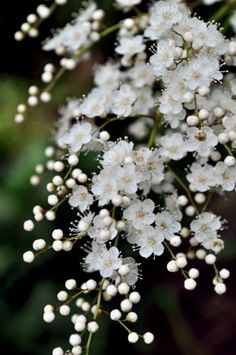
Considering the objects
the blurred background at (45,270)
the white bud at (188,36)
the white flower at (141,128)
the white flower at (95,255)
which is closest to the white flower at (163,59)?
the white bud at (188,36)

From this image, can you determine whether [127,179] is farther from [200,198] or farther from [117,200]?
[200,198]

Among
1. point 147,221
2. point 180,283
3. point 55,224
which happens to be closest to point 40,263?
point 55,224

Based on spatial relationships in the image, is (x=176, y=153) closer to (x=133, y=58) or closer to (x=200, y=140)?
(x=200, y=140)

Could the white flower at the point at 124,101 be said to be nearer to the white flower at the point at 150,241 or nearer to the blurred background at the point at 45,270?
the white flower at the point at 150,241

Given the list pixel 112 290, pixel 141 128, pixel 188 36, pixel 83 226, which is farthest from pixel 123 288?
pixel 141 128

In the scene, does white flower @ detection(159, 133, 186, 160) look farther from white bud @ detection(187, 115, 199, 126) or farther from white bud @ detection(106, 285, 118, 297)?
white bud @ detection(106, 285, 118, 297)

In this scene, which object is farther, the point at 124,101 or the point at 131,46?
the point at 131,46
